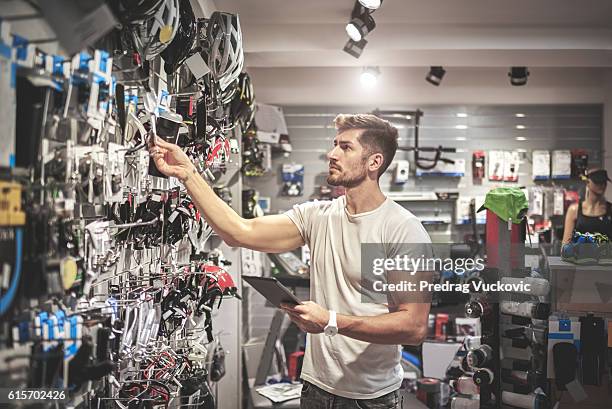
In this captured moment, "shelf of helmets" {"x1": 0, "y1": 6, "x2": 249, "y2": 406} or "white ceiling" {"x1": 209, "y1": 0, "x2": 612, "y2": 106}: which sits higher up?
"white ceiling" {"x1": 209, "y1": 0, "x2": 612, "y2": 106}

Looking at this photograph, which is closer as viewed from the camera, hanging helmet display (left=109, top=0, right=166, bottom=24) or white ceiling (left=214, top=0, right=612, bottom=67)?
hanging helmet display (left=109, top=0, right=166, bottom=24)

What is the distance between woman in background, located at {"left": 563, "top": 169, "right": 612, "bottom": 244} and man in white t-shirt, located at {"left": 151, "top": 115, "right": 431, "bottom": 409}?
306cm

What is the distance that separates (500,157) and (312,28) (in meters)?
2.66

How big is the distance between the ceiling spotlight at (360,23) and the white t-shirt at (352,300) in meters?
2.47

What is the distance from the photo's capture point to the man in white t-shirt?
2.50 metres

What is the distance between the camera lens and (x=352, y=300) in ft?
8.57

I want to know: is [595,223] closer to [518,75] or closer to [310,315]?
[518,75]

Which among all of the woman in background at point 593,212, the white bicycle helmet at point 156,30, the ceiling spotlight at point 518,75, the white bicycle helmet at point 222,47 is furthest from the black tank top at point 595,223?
the white bicycle helmet at point 156,30

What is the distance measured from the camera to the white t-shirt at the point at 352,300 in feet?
8.54

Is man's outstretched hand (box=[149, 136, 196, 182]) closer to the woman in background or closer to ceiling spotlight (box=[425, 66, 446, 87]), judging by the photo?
the woman in background

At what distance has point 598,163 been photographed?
720 centimetres

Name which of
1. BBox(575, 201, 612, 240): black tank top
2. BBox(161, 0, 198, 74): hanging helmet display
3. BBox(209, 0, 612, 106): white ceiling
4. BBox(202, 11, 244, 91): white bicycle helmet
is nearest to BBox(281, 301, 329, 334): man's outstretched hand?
BBox(161, 0, 198, 74): hanging helmet display

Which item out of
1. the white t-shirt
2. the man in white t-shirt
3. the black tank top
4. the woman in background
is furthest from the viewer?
the woman in background

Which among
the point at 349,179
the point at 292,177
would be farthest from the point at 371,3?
the point at 292,177
